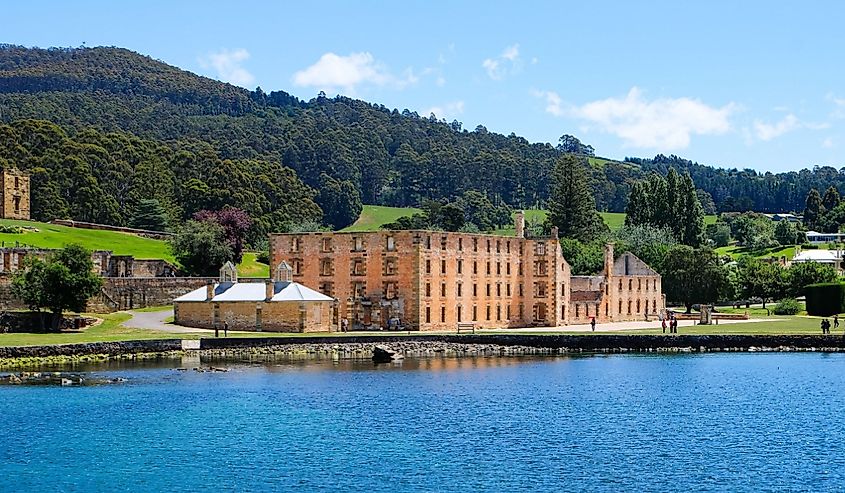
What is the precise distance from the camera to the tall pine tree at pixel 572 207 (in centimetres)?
13838

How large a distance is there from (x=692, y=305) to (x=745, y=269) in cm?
804

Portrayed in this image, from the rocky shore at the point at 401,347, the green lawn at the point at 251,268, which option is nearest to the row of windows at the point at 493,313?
the rocky shore at the point at 401,347

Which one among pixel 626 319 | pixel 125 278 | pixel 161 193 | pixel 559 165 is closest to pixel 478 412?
pixel 125 278

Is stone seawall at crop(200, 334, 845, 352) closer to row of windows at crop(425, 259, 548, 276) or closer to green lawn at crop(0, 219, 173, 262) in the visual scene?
row of windows at crop(425, 259, 548, 276)

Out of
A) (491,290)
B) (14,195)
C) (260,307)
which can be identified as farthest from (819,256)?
(260,307)

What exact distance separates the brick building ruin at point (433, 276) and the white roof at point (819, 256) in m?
74.6

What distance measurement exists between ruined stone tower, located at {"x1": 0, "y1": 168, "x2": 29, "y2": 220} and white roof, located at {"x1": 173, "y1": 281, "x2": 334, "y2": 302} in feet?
175

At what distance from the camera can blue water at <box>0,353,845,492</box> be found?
36.7 m

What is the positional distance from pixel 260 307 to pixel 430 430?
1414 inches

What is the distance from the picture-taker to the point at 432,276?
85.4m

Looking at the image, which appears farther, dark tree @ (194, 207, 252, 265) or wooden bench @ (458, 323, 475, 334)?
dark tree @ (194, 207, 252, 265)

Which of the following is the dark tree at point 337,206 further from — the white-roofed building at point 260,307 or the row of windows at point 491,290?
the white-roofed building at point 260,307

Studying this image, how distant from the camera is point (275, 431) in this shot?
148 feet

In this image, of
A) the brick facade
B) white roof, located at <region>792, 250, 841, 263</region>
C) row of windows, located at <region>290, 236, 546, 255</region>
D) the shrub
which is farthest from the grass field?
white roof, located at <region>792, 250, 841, 263</region>
